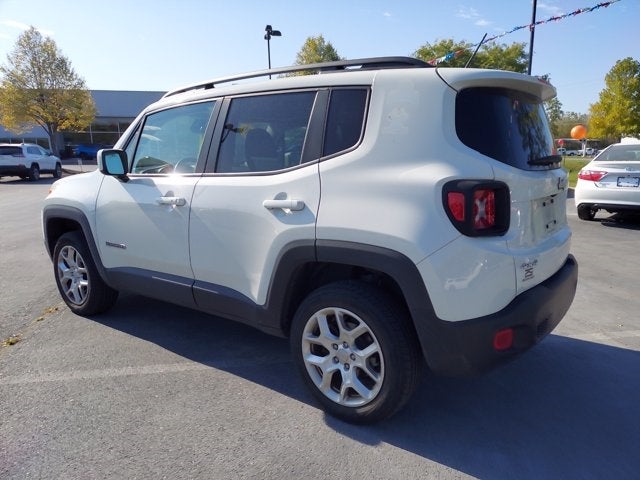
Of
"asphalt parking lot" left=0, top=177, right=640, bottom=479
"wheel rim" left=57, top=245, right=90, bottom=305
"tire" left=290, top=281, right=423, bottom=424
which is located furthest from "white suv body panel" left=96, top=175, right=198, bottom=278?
"tire" left=290, top=281, right=423, bottom=424

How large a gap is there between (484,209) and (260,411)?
1.75 m

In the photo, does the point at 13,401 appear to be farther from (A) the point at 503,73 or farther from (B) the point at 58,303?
(A) the point at 503,73

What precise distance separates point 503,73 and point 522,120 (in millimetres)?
323

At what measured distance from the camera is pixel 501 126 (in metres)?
2.44

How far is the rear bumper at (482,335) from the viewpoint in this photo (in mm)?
2209

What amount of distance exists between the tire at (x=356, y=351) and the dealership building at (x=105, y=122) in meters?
43.6

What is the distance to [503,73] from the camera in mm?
2469

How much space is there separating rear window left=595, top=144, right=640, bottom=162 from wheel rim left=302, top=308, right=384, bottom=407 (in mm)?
7980

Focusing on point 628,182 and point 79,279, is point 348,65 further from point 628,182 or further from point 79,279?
point 628,182

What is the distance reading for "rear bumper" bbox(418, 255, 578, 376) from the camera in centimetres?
221

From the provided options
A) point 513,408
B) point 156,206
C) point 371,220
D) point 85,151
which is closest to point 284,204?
point 371,220

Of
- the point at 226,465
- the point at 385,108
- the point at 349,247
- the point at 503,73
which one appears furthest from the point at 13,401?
the point at 503,73

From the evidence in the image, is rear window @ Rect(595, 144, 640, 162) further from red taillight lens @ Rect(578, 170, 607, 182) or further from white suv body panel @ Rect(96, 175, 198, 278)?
white suv body panel @ Rect(96, 175, 198, 278)

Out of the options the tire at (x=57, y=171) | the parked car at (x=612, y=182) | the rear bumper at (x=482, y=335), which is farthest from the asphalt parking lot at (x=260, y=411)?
the tire at (x=57, y=171)
